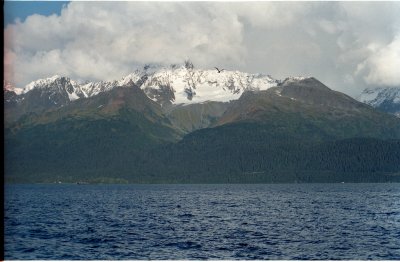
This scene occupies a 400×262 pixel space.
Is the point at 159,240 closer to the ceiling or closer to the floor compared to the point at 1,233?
closer to the floor

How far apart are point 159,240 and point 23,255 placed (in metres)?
24.4

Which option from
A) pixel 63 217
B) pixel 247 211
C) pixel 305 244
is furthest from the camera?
pixel 247 211

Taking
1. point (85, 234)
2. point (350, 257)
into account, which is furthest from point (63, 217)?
point (350, 257)

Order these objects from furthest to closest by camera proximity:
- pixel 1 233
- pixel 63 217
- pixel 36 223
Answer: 1. pixel 63 217
2. pixel 36 223
3. pixel 1 233

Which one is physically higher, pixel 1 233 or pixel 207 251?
pixel 1 233

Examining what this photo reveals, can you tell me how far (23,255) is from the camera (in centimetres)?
7725

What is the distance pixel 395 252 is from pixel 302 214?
222 ft

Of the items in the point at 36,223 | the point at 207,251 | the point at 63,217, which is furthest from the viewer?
the point at 63,217

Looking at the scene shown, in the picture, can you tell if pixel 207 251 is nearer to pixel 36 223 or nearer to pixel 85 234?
pixel 85 234

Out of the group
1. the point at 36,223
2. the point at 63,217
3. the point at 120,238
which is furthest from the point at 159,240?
the point at 63,217

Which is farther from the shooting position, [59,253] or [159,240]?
[159,240]

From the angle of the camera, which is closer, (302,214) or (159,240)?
(159,240)

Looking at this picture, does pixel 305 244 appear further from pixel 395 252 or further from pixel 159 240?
pixel 159 240

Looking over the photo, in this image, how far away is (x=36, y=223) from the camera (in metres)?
124
